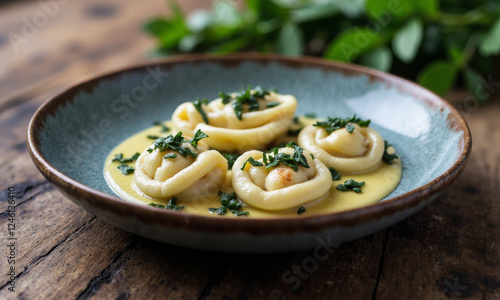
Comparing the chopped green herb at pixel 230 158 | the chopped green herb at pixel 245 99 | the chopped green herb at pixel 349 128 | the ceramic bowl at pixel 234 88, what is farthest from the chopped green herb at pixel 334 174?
the chopped green herb at pixel 245 99

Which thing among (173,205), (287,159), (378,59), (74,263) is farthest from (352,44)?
(74,263)

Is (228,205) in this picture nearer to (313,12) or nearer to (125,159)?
(125,159)

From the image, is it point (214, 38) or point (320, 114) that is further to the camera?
point (214, 38)

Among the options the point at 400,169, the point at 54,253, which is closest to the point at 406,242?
the point at 400,169

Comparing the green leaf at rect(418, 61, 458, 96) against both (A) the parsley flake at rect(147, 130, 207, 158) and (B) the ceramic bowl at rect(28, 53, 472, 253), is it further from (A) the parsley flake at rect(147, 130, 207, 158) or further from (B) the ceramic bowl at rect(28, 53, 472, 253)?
(A) the parsley flake at rect(147, 130, 207, 158)

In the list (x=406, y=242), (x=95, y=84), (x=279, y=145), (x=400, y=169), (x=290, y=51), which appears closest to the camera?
(x=406, y=242)

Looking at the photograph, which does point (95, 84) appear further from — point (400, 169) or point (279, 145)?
point (400, 169)

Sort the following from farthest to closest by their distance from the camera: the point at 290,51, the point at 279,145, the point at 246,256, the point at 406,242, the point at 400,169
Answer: the point at 290,51, the point at 279,145, the point at 400,169, the point at 406,242, the point at 246,256

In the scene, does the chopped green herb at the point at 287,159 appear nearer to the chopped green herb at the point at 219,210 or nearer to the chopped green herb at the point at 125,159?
the chopped green herb at the point at 219,210
